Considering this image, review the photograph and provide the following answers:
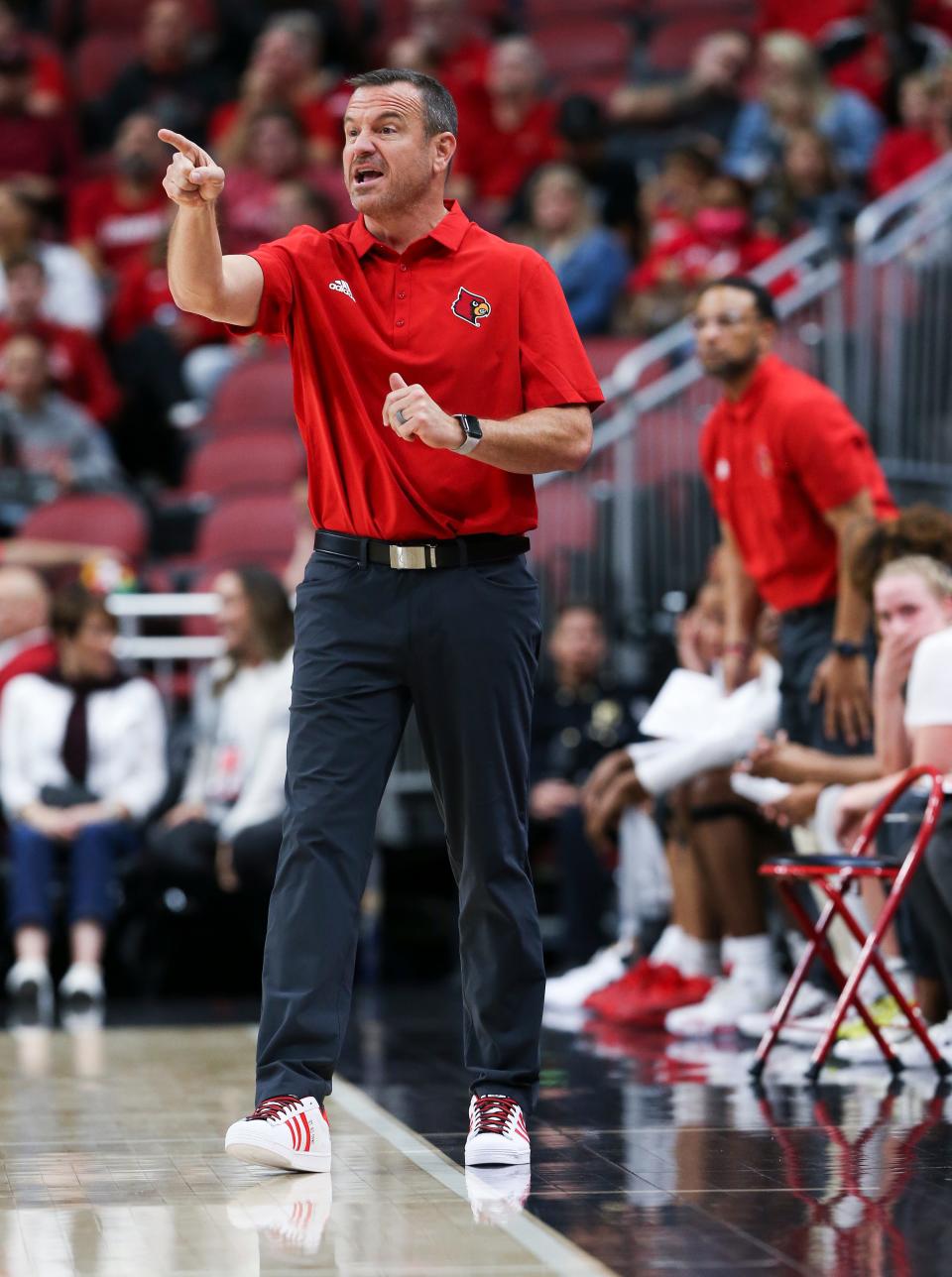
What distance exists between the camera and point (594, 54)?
14.3 m

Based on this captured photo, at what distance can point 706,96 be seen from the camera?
505 inches

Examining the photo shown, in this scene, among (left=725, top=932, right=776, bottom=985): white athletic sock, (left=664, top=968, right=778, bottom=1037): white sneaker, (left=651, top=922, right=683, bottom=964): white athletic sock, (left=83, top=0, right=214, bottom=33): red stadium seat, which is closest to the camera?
(left=664, top=968, right=778, bottom=1037): white sneaker

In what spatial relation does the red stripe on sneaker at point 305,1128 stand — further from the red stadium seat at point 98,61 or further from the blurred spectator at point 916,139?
the red stadium seat at point 98,61

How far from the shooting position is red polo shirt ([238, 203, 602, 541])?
13.7 ft

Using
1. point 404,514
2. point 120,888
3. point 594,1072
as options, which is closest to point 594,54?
point 120,888

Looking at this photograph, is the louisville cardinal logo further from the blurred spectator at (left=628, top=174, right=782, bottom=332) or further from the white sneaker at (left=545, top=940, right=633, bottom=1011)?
the blurred spectator at (left=628, top=174, right=782, bottom=332)

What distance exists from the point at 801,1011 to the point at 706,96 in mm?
7704

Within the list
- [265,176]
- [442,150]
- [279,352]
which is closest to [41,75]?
[265,176]

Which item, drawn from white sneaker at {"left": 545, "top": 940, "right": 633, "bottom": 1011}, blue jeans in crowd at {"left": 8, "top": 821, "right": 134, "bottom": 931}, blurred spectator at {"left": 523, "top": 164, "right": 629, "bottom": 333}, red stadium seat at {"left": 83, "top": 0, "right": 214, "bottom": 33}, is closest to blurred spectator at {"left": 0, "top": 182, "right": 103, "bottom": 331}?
blurred spectator at {"left": 523, "top": 164, "right": 629, "bottom": 333}

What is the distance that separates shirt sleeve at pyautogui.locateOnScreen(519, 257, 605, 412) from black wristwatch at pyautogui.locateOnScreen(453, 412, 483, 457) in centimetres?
30

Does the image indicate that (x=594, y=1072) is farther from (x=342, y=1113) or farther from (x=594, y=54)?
(x=594, y=54)

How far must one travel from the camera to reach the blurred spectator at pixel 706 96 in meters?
12.8

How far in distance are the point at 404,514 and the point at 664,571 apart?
5.23 meters

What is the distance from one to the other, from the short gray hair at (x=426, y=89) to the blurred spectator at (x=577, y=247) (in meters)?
6.66
